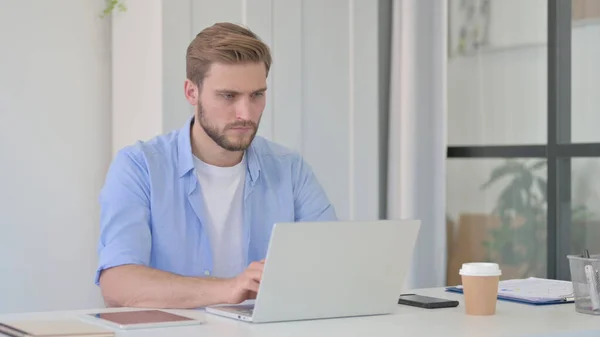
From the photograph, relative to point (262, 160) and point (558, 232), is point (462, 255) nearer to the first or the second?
point (558, 232)

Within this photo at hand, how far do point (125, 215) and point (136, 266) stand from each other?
0.16 metres

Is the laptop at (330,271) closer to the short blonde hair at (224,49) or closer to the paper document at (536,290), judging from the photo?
the paper document at (536,290)

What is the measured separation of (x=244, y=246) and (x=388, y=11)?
1.70 m

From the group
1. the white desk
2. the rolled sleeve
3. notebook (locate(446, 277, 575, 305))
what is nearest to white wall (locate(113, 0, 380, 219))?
the rolled sleeve

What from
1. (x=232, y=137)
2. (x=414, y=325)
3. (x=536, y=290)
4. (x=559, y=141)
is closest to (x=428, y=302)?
(x=414, y=325)

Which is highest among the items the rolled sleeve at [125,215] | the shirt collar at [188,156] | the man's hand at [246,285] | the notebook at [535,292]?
the shirt collar at [188,156]

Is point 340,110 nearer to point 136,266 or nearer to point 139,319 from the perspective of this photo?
point 136,266

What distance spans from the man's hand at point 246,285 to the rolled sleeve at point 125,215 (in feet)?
1.13

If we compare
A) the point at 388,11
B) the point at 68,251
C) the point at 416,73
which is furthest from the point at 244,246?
the point at 388,11

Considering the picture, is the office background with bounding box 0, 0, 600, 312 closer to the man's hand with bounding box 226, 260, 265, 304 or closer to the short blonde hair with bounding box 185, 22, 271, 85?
the short blonde hair with bounding box 185, 22, 271, 85

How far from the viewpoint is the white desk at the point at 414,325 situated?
1.68 m

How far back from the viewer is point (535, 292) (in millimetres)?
2277

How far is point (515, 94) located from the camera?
11.7 ft

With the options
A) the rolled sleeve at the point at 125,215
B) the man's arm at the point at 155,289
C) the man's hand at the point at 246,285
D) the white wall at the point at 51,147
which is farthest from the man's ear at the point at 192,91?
the white wall at the point at 51,147
